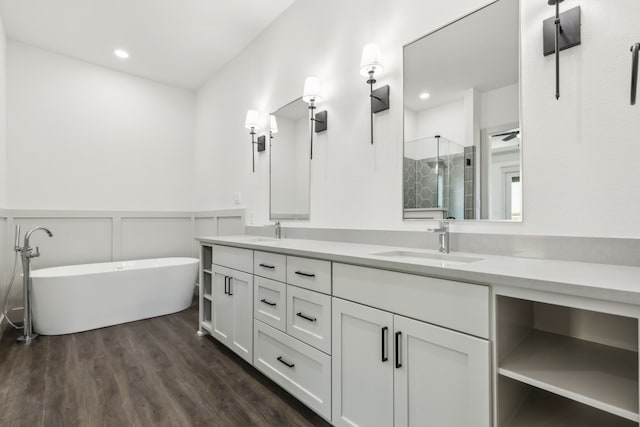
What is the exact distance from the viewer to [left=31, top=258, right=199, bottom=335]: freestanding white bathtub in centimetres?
272

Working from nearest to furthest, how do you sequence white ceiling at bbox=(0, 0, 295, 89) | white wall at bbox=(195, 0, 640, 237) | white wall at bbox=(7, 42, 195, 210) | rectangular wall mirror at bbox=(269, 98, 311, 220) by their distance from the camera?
white wall at bbox=(195, 0, 640, 237)
rectangular wall mirror at bbox=(269, 98, 311, 220)
white ceiling at bbox=(0, 0, 295, 89)
white wall at bbox=(7, 42, 195, 210)

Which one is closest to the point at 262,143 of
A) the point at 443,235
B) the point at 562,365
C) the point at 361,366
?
the point at 443,235

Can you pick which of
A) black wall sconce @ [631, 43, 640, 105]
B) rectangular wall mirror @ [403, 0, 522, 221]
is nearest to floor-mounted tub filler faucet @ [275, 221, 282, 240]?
Result: rectangular wall mirror @ [403, 0, 522, 221]

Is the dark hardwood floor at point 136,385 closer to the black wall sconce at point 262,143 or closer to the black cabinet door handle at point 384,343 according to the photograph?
the black cabinet door handle at point 384,343

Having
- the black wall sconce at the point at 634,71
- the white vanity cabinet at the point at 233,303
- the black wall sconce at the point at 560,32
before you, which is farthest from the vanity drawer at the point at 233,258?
the black wall sconce at the point at 634,71

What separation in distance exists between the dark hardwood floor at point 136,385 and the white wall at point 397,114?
1154 mm

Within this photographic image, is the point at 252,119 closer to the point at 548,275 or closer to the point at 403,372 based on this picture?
the point at 403,372

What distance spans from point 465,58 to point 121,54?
3472 millimetres

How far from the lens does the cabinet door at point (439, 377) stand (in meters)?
0.98

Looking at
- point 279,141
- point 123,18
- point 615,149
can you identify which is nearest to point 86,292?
point 279,141

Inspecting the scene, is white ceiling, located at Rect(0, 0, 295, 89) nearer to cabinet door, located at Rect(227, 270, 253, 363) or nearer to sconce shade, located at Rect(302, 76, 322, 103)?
sconce shade, located at Rect(302, 76, 322, 103)

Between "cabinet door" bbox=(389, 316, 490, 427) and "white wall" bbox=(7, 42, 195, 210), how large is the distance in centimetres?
377

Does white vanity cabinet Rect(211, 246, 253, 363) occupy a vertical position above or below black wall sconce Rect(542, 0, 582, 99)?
below

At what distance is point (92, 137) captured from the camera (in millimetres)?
3584
